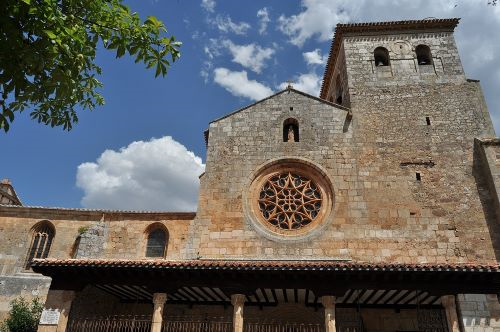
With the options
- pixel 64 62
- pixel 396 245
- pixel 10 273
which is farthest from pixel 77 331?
pixel 396 245

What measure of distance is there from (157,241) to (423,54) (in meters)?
13.1

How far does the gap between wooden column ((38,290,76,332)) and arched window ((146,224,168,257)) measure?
11.8ft

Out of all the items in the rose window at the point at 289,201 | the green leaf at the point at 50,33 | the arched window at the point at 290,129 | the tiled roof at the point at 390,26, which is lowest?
the green leaf at the point at 50,33

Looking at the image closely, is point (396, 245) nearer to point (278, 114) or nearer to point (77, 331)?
point (278, 114)

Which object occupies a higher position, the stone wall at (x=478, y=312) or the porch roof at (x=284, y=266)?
the porch roof at (x=284, y=266)

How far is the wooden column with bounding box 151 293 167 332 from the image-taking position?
9.84m

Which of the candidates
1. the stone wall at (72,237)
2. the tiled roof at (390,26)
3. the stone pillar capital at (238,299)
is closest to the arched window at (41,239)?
the stone wall at (72,237)

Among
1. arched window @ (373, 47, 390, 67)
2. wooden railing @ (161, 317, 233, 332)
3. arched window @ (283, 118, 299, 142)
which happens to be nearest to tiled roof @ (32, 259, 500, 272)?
wooden railing @ (161, 317, 233, 332)

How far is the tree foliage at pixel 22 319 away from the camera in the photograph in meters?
12.7

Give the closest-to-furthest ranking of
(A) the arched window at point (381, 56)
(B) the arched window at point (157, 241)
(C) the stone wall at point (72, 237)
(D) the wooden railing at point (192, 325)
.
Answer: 1. (D) the wooden railing at point (192, 325)
2. (C) the stone wall at point (72, 237)
3. (B) the arched window at point (157, 241)
4. (A) the arched window at point (381, 56)

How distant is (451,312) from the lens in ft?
31.8

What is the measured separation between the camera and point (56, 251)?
14680 mm

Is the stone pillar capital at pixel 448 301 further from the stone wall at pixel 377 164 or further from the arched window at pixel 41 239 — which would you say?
the arched window at pixel 41 239

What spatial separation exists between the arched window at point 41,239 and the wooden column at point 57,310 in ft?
16.8
